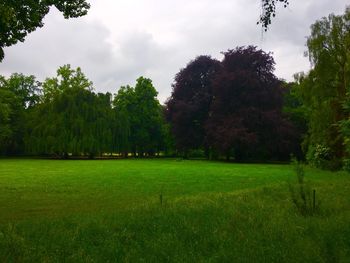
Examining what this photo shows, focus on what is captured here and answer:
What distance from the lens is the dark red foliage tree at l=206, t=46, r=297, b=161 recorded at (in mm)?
50125

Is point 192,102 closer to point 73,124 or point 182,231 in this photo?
point 73,124

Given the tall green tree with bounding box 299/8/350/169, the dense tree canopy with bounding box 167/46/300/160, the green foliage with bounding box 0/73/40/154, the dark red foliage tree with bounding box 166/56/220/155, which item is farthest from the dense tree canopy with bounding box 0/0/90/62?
the green foliage with bounding box 0/73/40/154

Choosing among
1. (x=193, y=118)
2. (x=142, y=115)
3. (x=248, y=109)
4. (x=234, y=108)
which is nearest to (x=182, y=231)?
(x=248, y=109)

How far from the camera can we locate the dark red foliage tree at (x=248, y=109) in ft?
164

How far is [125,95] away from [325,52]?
155 feet

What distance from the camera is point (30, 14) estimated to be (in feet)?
42.4

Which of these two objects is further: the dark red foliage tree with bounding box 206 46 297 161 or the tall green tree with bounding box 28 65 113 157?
the tall green tree with bounding box 28 65 113 157

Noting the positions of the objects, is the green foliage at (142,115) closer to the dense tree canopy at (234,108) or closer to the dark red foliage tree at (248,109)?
the dense tree canopy at (234,108)

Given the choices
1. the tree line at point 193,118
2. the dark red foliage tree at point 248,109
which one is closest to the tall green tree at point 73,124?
the tree line at point 193,118

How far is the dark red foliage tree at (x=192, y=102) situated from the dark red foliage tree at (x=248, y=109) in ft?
9.34

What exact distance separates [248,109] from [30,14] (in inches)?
1600

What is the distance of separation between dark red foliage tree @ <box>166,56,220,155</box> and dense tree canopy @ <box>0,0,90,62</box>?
139 feet

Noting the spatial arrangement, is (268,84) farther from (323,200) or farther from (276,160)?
(323,200)

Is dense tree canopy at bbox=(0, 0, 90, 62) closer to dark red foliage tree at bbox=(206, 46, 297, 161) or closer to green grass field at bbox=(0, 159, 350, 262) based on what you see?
green grass field at bbox=(0, 159, 350, 262)
